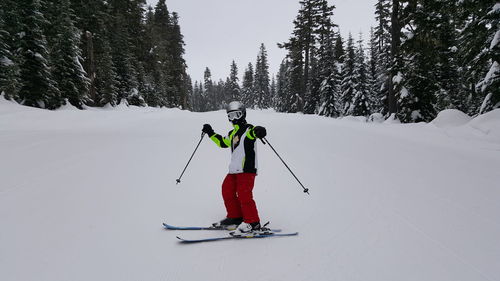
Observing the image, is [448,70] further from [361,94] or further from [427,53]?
[427,53]

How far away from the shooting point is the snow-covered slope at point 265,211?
10.1ft

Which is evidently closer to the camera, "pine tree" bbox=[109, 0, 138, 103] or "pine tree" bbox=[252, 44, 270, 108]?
"pine tree" bbox=[109, 0, 138, 103]

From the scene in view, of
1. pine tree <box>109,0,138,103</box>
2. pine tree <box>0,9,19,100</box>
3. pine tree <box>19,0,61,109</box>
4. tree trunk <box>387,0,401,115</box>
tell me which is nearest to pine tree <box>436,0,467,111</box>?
tree trunk <box>387,0,401,115</box>

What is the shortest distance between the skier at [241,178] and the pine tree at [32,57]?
1625 centimetres

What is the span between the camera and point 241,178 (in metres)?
4.13

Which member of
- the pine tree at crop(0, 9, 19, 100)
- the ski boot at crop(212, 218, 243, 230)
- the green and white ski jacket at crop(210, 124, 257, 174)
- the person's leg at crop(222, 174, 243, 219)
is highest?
the pine tree at crop(0, 9, 19, 100)

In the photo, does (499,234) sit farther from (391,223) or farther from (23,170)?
(23,170)

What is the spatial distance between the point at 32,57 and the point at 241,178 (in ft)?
56.3

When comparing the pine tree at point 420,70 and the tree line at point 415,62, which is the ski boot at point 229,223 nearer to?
the tree line at point 415,62

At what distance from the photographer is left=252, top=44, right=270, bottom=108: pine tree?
74.2m

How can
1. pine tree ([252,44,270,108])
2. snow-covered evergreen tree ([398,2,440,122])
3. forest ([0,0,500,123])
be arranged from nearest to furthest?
forest ([0,0,500,123]) → snow-covered evergreen tree ([398,2,440,122]) → pine tree ([252,44,270,108])

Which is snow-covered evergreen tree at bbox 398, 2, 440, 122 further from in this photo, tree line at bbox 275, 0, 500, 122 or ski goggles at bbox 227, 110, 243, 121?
ski goggles at bbox 227, 110, 243, 121

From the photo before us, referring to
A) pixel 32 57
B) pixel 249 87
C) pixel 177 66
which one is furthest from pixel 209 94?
pixel 32 57

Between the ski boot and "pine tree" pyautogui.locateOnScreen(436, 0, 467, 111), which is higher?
"pine tree" pyautogui.locateOnScreen(436, 0, 467, 111)
